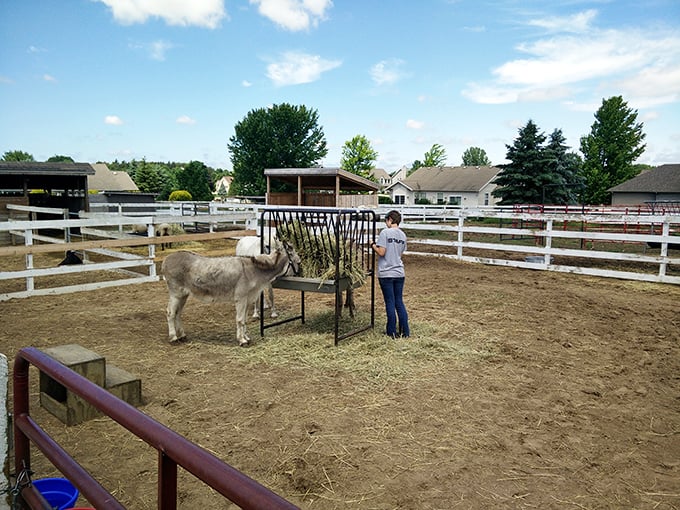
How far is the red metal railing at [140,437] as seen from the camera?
1.28 meters

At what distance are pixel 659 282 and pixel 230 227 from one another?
1773 centimetres

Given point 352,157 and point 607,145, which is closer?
point 607,145

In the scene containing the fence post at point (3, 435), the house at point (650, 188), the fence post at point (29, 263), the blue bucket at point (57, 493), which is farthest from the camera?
the house at point (650, 188)

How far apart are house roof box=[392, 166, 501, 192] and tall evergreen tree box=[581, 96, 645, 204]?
49.0 ft

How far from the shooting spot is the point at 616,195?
4328cm

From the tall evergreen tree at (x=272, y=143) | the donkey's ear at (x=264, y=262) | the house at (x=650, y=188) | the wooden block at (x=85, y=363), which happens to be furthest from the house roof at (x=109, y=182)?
the wooden block at (x=85, y=363)

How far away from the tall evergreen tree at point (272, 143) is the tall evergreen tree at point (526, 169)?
28.5 metres

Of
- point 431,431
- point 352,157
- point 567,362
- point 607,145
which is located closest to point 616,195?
point 607,145

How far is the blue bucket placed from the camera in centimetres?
301

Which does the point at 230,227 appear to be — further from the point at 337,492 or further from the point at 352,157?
the point at 352,157

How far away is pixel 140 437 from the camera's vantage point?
1606mm

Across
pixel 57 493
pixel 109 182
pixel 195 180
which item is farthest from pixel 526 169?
pixel 109 182

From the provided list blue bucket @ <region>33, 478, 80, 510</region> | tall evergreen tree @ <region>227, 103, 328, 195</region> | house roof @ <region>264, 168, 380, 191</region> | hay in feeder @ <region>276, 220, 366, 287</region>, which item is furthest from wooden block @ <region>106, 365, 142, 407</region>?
tall evergreen tree @ <region>227, 103, 328, 195</region>

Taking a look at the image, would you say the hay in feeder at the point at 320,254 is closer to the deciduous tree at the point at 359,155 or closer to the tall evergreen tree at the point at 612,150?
the tall evergreen tree at the point at 612,150
